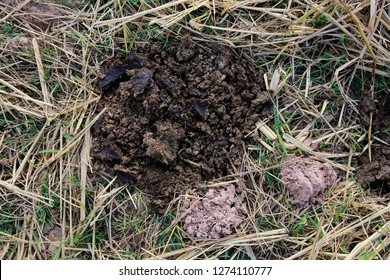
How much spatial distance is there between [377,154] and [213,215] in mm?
990

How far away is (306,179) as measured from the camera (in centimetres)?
212

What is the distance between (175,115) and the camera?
214cm

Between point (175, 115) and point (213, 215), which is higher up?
point (175, 115)

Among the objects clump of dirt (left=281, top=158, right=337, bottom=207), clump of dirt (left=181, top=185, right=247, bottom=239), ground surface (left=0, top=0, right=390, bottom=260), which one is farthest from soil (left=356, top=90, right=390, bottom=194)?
clump of dirt (left=181, top=185, right=247, bottom=239)

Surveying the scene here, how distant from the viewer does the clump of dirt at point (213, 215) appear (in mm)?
2111

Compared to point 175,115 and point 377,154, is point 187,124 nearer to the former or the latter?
point 175,115

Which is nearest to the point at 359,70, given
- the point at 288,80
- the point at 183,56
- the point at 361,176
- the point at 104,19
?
the point at 288,80

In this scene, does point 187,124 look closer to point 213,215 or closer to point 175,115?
point 175,115

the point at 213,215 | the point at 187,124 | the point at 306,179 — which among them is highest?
the point at 187,124

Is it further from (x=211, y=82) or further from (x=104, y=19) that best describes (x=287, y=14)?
(x=104, y=19)

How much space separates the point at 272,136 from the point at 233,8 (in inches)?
29.4

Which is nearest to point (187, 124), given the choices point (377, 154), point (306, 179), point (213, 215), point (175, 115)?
point (175, 115)

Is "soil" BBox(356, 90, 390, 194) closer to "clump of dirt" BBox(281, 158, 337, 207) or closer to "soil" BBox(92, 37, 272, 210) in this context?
"clump of dirt" BBox(281, 158, 337, 207)

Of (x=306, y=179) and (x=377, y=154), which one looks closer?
(x=306, y=179)
